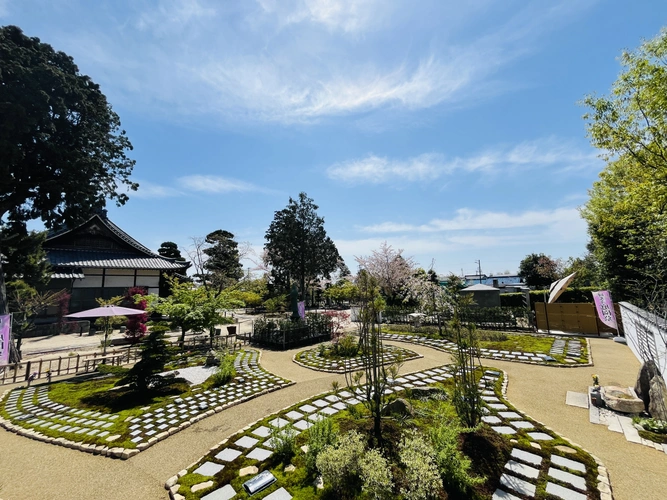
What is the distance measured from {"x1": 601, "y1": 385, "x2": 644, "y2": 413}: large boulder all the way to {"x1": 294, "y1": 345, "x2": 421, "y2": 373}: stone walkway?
420cm

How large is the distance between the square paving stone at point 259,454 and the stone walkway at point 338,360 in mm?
4158

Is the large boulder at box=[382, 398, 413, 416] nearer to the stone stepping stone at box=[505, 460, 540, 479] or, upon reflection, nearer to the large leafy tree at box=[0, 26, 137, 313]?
the stone stepping stone at box=[505, 460, 540, 479]

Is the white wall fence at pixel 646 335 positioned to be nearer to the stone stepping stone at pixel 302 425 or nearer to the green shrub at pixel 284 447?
the stone stepping stone at pixel 302 425

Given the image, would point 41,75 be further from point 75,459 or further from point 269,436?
point 269,436

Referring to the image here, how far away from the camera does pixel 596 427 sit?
4.61 meters

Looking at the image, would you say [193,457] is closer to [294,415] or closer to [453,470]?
[294,415]

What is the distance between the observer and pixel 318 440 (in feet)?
11.8

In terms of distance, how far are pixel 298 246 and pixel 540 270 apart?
25930 millimetres

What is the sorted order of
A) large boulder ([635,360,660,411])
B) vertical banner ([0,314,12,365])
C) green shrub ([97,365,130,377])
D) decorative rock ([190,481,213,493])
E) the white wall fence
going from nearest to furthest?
decorative rock ([190,481,213,493]), large boulder ([635,360,660,411]), the white wall fence, green shrub ([97,365,130,377]), vertical banner ([0,314,12,365])

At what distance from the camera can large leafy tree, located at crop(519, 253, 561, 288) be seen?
27.2 m

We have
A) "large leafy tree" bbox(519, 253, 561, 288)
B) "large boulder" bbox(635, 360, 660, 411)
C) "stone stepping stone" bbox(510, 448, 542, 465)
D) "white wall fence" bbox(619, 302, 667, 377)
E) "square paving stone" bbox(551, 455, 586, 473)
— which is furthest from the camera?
"large leafy tree" bbox(519, 253, 561, 288)

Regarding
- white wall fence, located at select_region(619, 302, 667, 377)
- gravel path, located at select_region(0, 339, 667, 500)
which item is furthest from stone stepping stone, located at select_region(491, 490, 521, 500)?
white wall fence, located at select_region(619, 302, 667, 377)

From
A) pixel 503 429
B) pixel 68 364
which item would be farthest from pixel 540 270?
pixel 68 364

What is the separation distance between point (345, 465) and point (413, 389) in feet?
11.4
